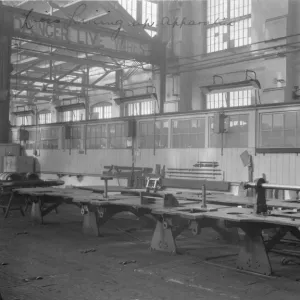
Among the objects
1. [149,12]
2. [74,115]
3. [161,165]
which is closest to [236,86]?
[161,165]

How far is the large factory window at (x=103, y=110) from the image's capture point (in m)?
27.7

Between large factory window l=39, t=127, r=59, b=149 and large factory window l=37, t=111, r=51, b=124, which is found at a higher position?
large factory window l=37, t=111, r=51, b=124

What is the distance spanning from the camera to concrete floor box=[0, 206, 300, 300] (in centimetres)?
509

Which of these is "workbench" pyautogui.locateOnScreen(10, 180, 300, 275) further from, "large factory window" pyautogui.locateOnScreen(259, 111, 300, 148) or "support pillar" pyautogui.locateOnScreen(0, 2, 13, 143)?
"support pillar" pyautogui.locateOnScreen(0, 2, 13, 143)

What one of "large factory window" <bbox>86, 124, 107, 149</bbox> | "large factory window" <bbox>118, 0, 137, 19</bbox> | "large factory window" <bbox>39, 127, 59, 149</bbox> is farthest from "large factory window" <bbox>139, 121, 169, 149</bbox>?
"large factory window" <bbox>118, 0, 137, 19</bbox>

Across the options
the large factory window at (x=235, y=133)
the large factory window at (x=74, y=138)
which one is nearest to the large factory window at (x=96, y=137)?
the large factory window at (x=74, y=138)

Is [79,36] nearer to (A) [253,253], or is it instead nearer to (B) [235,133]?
(B) [235,133]

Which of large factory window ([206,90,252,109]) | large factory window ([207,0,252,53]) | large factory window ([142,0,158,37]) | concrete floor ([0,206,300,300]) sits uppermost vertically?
large factory window ([142,0,158,37])

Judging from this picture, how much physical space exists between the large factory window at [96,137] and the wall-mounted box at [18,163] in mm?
3492

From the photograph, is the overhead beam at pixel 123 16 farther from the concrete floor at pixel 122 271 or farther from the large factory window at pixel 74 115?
the concrete floor at pixel 122 271

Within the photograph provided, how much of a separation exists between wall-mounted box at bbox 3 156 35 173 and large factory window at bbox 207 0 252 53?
1013cm

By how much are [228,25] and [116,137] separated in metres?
8.48

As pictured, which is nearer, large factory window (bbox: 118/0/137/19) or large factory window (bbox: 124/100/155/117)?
large factory window (bbox: 118/0/137/19)

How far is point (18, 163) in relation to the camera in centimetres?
2038
